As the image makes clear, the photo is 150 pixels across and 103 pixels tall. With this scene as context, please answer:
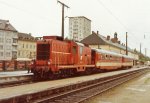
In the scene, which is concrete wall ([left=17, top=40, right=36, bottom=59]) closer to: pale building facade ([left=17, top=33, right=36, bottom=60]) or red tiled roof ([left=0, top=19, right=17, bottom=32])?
pale building facade ([left=17, top=33, right=36, bottom=60])

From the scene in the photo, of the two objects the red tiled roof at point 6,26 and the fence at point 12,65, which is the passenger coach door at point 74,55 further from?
the red tiled roof at point 6,26

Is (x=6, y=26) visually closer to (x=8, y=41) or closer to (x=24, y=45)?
(x=8, y=41)

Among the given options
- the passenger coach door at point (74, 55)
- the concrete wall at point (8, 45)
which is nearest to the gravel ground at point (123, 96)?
the passenger coach door at point (74, 55)

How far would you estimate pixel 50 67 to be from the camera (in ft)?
88.9

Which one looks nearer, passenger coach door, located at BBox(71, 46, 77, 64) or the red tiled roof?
passenger coach door, located at BBox(71, 46, 77, 64)

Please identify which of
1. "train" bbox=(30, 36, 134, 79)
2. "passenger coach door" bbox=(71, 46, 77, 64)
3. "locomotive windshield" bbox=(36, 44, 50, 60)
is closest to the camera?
"train" bbox=(30, 36, 134, 79)

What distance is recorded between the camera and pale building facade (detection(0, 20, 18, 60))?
11156 centimetres

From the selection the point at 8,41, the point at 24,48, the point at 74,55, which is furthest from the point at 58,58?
the point at 24,48

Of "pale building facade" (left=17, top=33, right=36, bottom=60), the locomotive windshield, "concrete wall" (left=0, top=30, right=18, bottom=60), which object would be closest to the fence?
the locomotive windshield

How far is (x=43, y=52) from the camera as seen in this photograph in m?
28.1

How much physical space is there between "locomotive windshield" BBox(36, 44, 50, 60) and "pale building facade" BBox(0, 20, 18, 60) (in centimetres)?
8285

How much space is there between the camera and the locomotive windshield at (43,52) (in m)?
27.9

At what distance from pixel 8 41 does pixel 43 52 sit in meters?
91.0

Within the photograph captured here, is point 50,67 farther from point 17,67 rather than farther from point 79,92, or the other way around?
point 17,67
